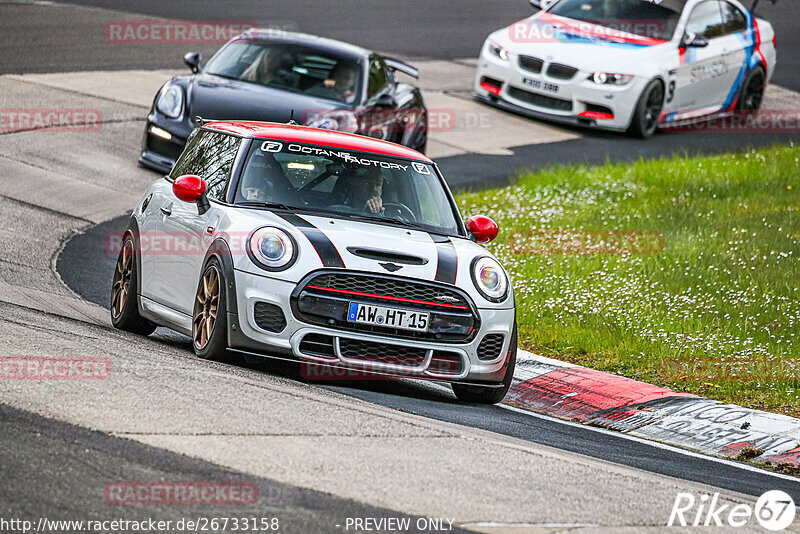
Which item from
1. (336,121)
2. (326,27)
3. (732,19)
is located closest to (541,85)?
(732,19)

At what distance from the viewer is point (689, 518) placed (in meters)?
5.70

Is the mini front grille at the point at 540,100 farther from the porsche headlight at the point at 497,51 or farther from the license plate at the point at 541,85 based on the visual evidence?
the porsche headlight at the point at 497,51

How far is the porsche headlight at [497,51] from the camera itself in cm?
2020

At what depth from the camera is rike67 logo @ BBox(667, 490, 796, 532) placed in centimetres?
570

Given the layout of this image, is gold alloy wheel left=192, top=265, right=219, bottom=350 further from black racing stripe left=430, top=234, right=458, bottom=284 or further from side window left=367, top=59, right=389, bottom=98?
side window left=367, top=59, right=389, bottom=98

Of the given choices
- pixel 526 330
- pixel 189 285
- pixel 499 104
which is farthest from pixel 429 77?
pixel 189 285

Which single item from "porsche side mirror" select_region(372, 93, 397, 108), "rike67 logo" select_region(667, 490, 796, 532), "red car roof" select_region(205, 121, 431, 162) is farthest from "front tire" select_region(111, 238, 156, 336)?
"porsche side mirror" select_region(372, 93, 397, 108)

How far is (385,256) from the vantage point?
25.6ft

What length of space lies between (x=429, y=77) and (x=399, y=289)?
15533 millimetres

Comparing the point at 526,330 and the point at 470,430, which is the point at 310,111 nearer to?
the point at 526,330

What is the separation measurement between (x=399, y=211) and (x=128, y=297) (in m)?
1.98

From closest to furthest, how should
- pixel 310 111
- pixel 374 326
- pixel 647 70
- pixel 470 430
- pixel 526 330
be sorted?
1. pixel 470 430
2. pixel 374 326
3. pixel 526 330
4. pixel 310 111
5. pixel 647 70

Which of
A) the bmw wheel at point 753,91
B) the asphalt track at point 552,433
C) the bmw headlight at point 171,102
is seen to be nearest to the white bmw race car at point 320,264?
the asphalt track at point 552,433

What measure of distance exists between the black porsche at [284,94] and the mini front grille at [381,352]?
21.7 feet
